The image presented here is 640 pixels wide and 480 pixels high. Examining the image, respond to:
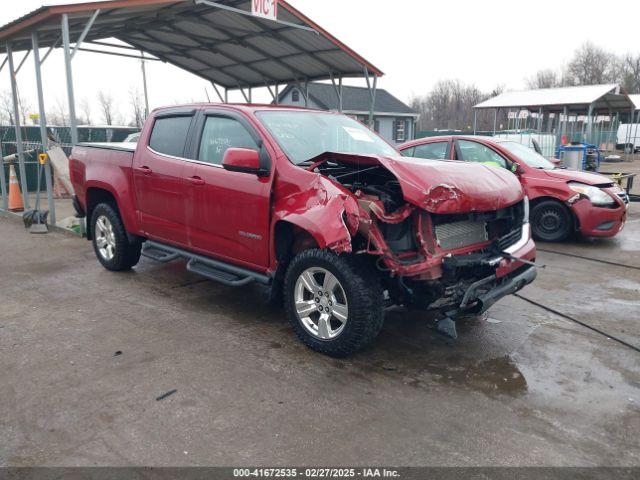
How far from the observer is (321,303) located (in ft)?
12.8

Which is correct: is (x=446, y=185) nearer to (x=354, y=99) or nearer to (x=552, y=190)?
(x=552, y=190)

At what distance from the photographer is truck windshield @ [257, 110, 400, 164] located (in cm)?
446

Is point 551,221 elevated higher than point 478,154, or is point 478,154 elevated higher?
point 478,154

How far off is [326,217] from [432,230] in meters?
0.77

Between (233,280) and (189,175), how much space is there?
1154 millimetres

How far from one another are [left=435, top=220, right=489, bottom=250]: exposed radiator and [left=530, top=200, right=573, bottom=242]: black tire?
405 cm

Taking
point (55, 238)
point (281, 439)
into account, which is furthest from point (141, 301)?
point (55, 238)

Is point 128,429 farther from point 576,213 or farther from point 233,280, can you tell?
point 576,213

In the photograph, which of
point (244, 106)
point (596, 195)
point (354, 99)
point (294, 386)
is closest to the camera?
point (294, 386)

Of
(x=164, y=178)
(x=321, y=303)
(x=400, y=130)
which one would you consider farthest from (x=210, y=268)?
(x=400, y=130)

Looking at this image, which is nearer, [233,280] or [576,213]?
[233,280]

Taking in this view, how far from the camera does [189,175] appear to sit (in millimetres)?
4910

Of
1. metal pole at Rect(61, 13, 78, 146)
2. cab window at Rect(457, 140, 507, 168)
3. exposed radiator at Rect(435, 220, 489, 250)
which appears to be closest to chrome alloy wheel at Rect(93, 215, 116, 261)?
metal pole at Rect(61, 13, 78, 146)

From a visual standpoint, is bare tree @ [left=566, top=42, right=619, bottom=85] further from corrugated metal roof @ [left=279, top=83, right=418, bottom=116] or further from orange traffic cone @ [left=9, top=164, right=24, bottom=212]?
orange traffic cone @ [left=9, top=164, right=24, bottom=212]
